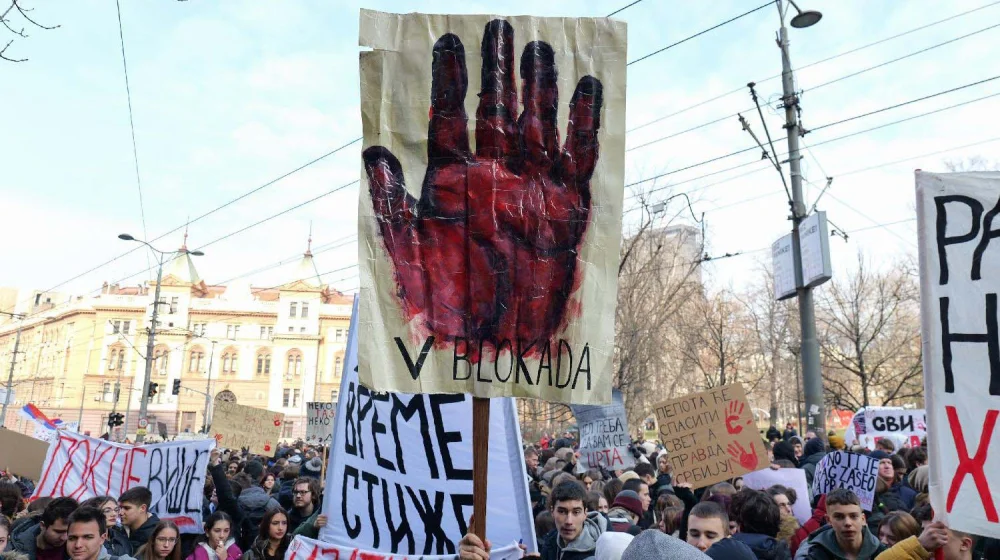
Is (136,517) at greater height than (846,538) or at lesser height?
lesser

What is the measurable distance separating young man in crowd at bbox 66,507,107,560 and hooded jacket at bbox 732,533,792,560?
12.5 ft

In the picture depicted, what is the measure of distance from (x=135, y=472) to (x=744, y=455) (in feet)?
19.9

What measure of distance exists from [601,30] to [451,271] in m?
1.31

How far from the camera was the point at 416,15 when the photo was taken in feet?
11.7

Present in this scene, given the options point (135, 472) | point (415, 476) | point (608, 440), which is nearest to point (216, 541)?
point (415, 476)

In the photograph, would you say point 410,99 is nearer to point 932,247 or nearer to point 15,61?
point 932,247

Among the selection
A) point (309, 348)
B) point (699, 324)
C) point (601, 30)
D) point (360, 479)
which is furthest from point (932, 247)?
point (309, 348)

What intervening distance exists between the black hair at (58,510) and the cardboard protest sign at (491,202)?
3033 mm

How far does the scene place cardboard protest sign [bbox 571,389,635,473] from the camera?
1263 centimetres

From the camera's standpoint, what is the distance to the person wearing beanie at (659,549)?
273cm

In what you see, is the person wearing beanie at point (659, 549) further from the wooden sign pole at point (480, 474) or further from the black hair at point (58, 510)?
Answer: the black hair at point (58, 510)

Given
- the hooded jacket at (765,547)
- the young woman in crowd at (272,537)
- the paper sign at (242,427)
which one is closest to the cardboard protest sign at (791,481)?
the hooded jacket at (765,547)

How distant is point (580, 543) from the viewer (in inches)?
187

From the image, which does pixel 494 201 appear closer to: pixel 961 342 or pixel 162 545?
pixel 961 342
